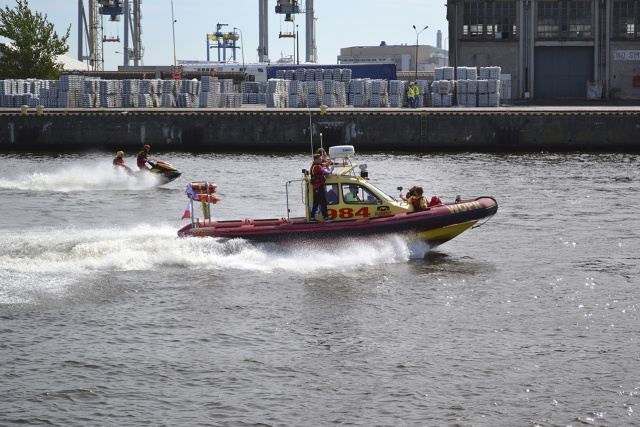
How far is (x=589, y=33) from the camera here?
2606 inches

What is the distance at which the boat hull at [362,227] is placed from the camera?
2053cm

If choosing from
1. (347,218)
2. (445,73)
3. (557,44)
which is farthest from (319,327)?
(557,44)

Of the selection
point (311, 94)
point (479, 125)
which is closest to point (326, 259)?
point (479, 125)

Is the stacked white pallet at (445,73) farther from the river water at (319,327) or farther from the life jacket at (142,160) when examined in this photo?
the river water at (319,327)

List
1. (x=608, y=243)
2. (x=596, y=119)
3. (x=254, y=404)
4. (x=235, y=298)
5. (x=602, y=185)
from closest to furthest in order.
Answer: (x=254, y=404), (x=235, y=298), (x=608, y=243), (x=602, y=185), (x=596, y=119)

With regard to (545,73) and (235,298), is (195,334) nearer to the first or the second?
(235,298)

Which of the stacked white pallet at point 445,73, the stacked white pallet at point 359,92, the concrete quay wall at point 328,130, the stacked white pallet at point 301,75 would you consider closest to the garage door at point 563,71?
the stacked white pallet at point 445,73

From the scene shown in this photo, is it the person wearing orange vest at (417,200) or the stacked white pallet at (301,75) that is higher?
the stacked white pallet at (301,75)

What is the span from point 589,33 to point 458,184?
3492 cm

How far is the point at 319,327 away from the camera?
661 inches

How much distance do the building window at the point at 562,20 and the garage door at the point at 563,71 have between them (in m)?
0.90

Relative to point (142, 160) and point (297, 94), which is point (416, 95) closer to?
point (297, 94)

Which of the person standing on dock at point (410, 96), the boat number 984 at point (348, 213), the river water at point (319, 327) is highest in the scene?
the person standing on dock at point (410, 96)

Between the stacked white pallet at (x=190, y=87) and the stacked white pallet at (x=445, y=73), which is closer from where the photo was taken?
the stacked white pallet at (x=445, y=73)
